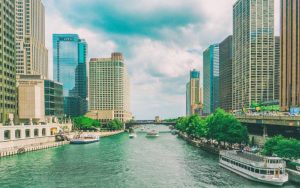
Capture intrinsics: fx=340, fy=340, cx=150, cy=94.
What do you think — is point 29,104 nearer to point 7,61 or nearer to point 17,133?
point 7,61

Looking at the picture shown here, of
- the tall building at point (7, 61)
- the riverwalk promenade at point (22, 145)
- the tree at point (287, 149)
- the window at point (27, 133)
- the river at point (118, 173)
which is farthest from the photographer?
the tall building at point (7, 61)

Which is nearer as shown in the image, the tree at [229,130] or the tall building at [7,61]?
the tree at [229,130]

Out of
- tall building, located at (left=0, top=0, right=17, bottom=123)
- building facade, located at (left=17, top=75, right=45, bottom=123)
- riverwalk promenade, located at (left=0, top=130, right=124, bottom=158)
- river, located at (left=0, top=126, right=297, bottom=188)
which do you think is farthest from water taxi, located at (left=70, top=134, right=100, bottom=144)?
river, located at (left=0, top=126, right=297, bottom=188)

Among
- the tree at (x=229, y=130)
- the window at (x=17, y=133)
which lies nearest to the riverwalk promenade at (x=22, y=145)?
the window at (x=17, y=133)

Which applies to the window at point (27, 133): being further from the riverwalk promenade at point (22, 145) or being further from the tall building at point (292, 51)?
the tall building at point (292, 51)

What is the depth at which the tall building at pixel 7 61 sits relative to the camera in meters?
156

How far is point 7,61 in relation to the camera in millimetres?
165125

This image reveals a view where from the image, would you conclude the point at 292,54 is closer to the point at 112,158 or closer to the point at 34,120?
the point at 112,158

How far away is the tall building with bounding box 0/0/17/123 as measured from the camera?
15588cm

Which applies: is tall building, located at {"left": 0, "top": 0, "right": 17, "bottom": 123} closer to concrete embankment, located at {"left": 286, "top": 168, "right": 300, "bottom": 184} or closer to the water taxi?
the water taxi

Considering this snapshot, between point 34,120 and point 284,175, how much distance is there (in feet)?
459

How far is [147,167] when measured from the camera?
9175cm

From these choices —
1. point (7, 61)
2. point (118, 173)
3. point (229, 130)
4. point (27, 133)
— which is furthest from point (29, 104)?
point (229, 130)

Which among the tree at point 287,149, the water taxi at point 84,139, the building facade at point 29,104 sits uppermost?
the building facade at point 29,104
